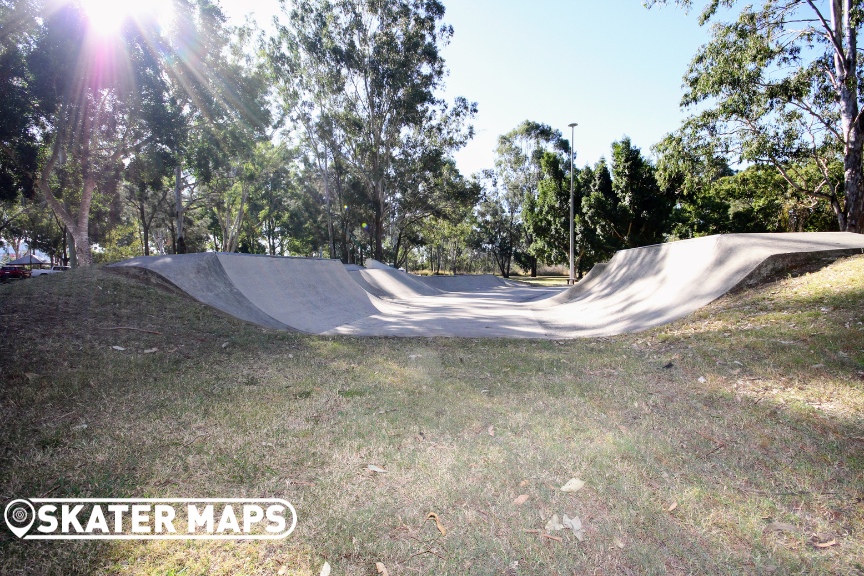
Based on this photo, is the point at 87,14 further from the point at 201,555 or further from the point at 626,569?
the point at 626,569

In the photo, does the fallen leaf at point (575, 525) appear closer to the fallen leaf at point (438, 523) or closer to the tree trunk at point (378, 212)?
the fallen leaf at point (438, 523)

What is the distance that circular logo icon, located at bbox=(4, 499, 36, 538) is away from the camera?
1.95 meters

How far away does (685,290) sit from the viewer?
8.48 meters

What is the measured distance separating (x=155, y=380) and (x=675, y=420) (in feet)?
16.0

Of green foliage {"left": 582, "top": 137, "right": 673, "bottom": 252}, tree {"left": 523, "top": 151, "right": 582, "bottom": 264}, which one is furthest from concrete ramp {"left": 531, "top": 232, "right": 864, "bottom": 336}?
tree {"left": 523, "top": 151, "right": 582, "bottom": 264}

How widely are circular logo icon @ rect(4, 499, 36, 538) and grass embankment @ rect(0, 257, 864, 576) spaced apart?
0.04 meters

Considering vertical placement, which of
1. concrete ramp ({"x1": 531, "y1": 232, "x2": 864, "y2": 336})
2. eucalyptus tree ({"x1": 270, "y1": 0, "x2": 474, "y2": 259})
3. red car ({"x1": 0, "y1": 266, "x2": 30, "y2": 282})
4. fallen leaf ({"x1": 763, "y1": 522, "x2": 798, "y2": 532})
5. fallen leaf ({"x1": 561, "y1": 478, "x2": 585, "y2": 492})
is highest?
eucalyptus tree ({"x1": 270, "y1": 0, "x2": 474, "y2": 259})

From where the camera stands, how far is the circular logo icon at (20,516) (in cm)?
195

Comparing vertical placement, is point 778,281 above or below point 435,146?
below

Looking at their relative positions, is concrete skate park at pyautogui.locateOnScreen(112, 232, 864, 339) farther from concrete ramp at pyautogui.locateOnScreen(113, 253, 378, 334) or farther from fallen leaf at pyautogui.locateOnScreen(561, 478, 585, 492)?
fallen leaf at pyautogui.locateOnScreen(561, 478, 585, 492)

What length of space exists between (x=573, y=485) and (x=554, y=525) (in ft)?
1.20

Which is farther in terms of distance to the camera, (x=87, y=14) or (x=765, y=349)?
(x=87, y=14)

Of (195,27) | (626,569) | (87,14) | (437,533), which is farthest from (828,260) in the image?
(195,27)

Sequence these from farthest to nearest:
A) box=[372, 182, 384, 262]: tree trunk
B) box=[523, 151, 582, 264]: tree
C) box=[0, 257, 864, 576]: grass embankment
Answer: box=[523, 151, 582, 264]: tree, box=[372, 182, 384, 262]: tree trunk, box=[0, 257, 864, 576]: grass embankment
